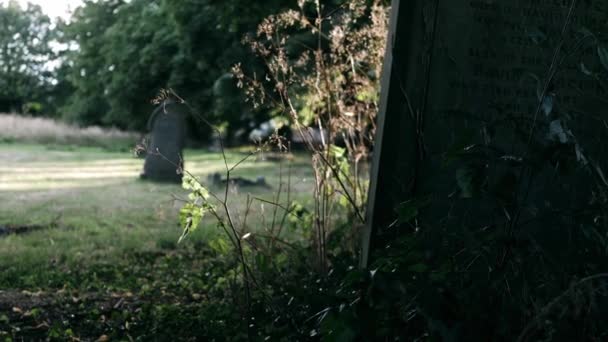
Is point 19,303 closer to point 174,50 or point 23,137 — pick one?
point 174,50

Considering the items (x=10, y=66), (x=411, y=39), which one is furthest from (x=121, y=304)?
(x=10, y=66)

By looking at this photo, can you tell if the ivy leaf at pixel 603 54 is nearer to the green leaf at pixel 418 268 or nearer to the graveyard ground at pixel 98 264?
the green leaf at pixel 418 268

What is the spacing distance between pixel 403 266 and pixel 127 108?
1731 centimetres

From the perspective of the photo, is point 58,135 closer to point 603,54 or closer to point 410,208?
point 410,208

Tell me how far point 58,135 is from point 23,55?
1391 cm

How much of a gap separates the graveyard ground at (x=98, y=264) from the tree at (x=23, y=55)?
1039 inches

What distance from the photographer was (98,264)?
582 cm

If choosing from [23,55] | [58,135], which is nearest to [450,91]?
[58,135]

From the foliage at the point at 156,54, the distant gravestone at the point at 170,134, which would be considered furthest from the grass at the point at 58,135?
the distant gravestone at the point at 170,134

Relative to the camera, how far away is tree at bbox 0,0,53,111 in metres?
36.4

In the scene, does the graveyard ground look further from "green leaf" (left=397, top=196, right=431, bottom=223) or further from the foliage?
the foliage

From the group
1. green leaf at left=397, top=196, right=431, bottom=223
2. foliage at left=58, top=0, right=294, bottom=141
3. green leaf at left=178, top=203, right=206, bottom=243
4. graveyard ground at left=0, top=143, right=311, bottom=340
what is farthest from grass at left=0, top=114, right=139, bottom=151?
green leaf at left=397, top=196, right=431, bottom=223

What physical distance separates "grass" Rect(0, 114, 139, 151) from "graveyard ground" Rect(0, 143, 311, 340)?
13.0 metres

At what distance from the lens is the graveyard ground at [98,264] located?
13.3 feet
